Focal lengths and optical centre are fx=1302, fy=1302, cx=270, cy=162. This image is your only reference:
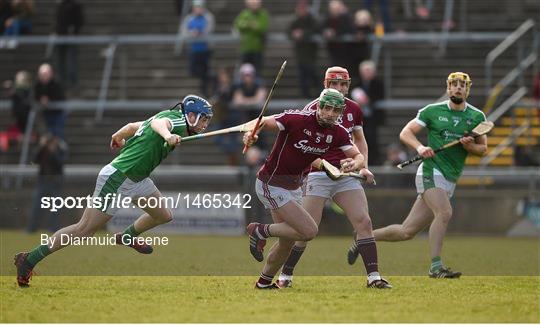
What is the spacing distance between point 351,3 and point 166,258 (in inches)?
489

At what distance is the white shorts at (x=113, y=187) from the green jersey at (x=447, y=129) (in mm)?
3587

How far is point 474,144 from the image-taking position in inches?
587

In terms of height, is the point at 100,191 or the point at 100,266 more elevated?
the point at 100,191

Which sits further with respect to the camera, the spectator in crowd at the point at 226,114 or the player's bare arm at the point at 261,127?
the spectator in crowd at the point at 226,114

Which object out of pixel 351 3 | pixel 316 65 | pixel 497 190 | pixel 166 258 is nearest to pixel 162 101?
pixel 316 65

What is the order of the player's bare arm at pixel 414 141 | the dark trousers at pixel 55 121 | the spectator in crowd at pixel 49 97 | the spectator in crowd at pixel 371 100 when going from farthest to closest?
the dark trousers at pixel 55 121 → the spectator in crowd at pixel 49 97 → the spectator in crowd at pixel 371 100 → the player's bare arm at pixel 414 141

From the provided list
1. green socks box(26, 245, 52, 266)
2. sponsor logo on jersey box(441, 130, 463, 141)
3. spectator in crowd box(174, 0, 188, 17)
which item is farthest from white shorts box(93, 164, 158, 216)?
spectator in crowd box(174, 0, 188, 17)

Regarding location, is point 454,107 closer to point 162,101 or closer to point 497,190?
point 497,190

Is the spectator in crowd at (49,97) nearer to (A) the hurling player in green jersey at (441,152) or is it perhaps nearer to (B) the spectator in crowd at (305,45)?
(B) the spectator in crowd at (305,45)

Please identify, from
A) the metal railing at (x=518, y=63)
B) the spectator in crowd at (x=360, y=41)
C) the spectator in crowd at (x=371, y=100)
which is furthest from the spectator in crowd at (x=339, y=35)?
the metal railing at (x=518, y=63)

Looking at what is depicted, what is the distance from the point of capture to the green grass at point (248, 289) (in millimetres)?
10883

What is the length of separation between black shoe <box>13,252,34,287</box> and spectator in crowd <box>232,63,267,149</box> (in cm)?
1159

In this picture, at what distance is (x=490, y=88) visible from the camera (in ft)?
83.8

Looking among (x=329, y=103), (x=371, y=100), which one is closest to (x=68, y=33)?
(x=371, y=100)
